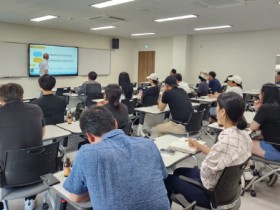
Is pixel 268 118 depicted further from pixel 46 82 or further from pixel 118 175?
pixel 46 82

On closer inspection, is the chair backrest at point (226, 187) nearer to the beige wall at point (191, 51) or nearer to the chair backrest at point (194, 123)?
the chair backrest at point (194, 123)

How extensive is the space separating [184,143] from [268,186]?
1.72m

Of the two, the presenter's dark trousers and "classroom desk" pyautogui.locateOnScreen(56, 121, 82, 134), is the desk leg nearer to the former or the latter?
the presenter's dark trousers

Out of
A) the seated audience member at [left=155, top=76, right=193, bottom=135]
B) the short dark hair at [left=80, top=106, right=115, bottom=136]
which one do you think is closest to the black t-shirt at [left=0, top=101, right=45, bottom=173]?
the short dark hair at [left=80, top=106, right=115, bottom=136]

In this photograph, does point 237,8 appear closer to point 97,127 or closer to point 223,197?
point 223,197

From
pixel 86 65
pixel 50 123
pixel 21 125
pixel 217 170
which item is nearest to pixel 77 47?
pixel 86 65

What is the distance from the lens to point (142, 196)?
134 centimetres

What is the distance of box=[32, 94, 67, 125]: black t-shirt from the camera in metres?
3.41

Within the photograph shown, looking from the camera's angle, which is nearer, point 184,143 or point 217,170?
point 217,170

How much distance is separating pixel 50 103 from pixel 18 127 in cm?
128

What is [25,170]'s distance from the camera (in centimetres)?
209

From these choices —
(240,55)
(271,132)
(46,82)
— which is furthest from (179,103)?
(240,55)

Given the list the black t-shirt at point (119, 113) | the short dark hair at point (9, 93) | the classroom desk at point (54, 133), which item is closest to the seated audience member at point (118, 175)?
the short dark hair at point (9, 93)

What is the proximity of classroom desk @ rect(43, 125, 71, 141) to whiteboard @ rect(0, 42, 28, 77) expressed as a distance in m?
6.73
